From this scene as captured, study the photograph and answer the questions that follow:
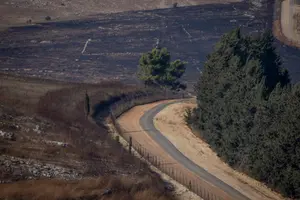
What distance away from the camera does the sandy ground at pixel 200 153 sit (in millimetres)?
27734

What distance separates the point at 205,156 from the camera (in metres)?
33.1

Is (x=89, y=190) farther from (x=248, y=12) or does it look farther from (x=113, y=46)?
(x=248, y=12)

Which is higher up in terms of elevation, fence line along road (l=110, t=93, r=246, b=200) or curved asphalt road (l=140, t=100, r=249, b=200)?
fence line along road (l=110, t=93, r=246, b=200)

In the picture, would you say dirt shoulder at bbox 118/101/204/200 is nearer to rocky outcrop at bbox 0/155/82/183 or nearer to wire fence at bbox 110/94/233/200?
wire fence at bbox 110/94/233/200

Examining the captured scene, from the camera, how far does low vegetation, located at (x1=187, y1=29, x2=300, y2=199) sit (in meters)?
26.6

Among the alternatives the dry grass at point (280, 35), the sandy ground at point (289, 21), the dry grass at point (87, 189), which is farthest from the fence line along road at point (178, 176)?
the sandy ground at point (289, 21)

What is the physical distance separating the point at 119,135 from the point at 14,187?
1635cm

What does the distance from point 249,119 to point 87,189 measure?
1273cm

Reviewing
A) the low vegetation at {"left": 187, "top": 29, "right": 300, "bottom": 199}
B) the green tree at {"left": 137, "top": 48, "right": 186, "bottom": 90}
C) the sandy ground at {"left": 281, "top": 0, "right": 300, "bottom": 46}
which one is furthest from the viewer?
the sandy ground at {"left": 281, "top": 0, "right": 300, "bottom": 46}

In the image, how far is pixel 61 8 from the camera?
104 m

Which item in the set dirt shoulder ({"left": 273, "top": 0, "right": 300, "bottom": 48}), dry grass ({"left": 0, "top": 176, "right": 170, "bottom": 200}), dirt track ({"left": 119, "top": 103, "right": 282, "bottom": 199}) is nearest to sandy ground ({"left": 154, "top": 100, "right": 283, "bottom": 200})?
dirt track ({"left": 119, "top": 103, "right": 282, "bottom": 199})

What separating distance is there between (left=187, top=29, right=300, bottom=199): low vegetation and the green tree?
17652 mm

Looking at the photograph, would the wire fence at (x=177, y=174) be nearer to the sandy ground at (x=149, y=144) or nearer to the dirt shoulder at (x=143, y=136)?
the sandy ground at (x=149, y=144)

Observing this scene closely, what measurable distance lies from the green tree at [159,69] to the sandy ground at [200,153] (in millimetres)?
10640
